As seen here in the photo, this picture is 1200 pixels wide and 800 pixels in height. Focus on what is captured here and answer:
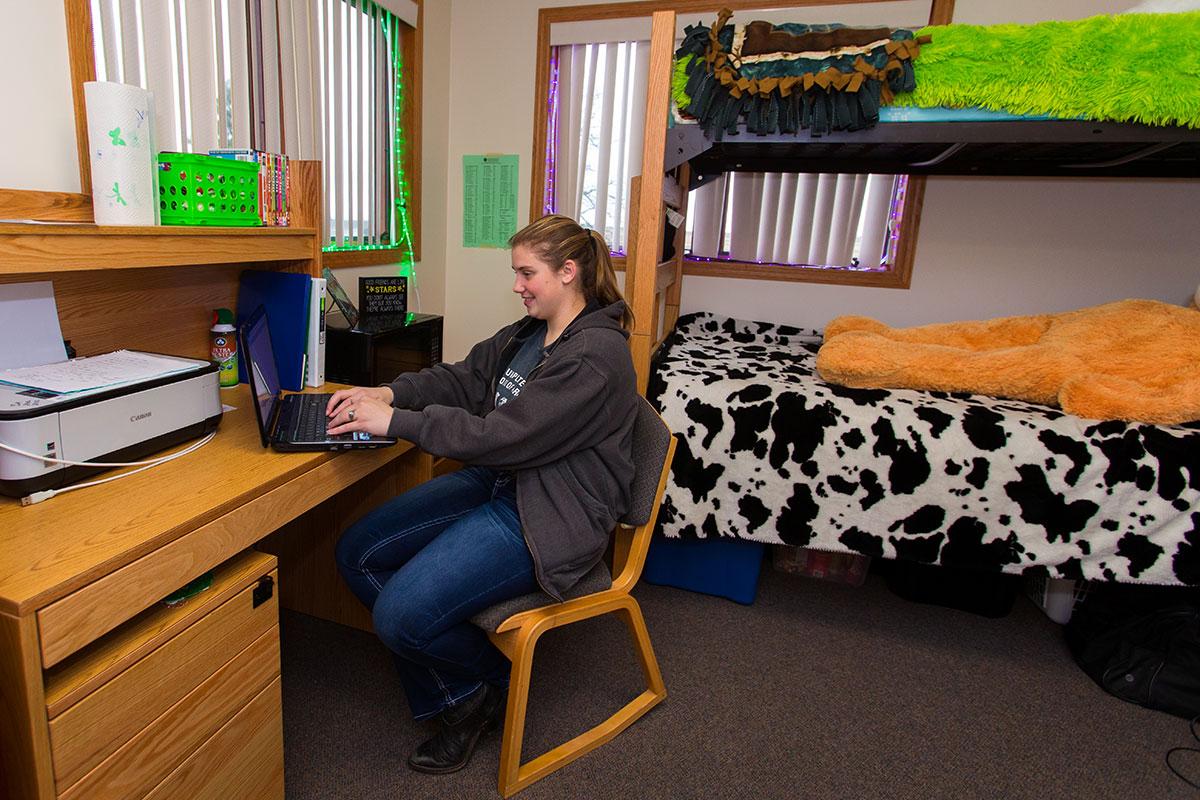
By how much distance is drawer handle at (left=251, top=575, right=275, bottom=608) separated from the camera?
111 centimetres

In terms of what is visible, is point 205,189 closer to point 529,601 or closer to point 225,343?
point 225,343

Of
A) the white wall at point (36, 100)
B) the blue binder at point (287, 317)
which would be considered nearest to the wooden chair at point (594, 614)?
the blue binder at point (287, 317)

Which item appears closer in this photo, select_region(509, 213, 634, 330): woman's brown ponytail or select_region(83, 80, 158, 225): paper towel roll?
select_region(83, 80, 158, 225): paper towel roll

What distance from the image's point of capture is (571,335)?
136 cm

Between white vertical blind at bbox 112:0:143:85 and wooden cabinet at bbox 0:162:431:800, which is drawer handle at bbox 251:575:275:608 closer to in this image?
wooden cabinet at bbox 0:162:431:800

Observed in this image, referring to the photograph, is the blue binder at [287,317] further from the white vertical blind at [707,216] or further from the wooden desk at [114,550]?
the white vertical blind at [707,216]

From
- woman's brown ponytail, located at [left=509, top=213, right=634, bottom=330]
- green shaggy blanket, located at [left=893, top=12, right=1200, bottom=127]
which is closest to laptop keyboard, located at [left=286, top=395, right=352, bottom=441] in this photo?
woman's brown ponytail, located at [left=509, top=213, right=634, bottom=330]

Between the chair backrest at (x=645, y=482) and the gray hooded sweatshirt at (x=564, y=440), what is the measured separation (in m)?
0.03

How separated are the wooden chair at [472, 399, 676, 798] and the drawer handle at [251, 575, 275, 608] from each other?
0.36 m

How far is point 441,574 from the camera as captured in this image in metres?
1.25

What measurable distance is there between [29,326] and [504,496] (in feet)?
3.07

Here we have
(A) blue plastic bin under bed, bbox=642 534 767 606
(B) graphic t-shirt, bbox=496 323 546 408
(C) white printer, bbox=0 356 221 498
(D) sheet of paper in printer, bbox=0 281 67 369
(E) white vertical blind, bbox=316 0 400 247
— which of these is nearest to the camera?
(C) white printer, bbox=0 356 221 498

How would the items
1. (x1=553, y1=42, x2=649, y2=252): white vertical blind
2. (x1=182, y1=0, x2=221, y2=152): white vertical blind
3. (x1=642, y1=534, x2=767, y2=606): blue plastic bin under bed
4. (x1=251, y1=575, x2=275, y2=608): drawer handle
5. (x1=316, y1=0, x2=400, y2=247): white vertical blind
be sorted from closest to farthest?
(x1=251, y1=575, x2=275, y2=608): drawer handle
(x1=182, y1=0, x2=221, y2=152): white vertical blind
(x1=642, y1=534, x2=767, y2=606): blue plastic bin under bed
(x1=316, y1=0, x2=400, y2=247): white vertical blind
(x1=553, y1=42, x2=649, y2=252): white vertical blind

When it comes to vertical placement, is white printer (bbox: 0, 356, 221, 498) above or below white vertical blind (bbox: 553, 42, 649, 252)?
below
